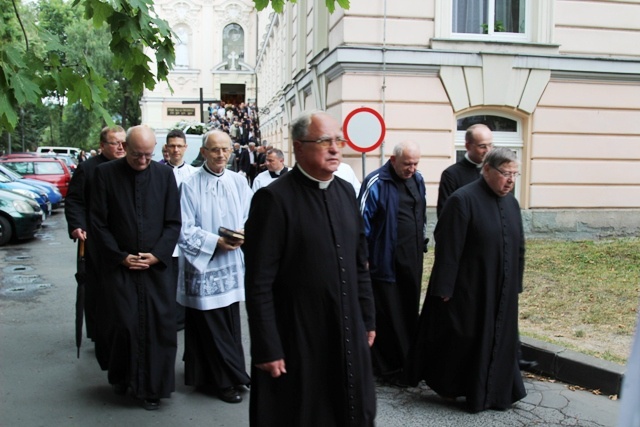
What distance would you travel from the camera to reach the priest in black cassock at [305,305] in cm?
357

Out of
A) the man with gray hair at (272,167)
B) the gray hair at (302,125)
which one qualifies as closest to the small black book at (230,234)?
the gray hair at (302,125)

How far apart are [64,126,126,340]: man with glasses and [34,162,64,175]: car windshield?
21270mm

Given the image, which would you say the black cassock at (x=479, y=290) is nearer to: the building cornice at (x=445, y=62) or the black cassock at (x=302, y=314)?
the black cassock at (x=302, y=314)

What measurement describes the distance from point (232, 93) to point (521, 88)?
43139 millimetres

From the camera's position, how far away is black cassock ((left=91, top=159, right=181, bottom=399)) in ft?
17.9

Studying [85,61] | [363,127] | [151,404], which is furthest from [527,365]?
[363,127]

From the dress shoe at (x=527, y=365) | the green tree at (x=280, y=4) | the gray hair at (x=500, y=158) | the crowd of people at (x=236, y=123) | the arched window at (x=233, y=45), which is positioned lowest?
the dress shoe at (x=527, y=365)

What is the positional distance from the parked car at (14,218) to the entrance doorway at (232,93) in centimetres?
3922

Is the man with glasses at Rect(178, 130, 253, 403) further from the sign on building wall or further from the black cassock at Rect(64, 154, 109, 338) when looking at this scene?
the sign on building wall

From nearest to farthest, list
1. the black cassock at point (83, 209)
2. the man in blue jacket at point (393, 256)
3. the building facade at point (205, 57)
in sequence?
the man in blue jacket at point (393, 256), the black cassock at point (83, 209), the building facade at point (205, 57)

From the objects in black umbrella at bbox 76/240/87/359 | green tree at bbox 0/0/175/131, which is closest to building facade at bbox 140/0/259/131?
black umbrella at bbox 76/240/87/359

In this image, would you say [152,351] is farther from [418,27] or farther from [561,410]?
[418,27]

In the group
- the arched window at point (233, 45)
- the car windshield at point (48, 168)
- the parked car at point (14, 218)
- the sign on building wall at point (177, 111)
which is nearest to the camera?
the parked car at point (14, 218)

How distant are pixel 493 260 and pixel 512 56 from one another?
978cm
